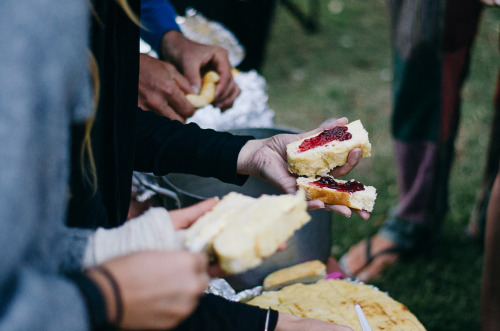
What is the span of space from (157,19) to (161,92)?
0.39m

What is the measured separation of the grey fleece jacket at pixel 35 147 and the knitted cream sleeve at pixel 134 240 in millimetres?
115

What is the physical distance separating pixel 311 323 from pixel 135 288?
0.56 m

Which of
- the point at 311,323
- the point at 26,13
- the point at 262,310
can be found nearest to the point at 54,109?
the point at 26,13

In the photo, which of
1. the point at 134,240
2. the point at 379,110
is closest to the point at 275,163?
the point at 134,240

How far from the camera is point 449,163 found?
2311 millimetres

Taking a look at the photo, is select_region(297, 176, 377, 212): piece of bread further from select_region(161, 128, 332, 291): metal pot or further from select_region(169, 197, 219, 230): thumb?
select_region(169, 197, 219, 230): thumb

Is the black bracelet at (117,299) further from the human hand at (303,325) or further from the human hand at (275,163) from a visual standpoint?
the human hand at (275,163)

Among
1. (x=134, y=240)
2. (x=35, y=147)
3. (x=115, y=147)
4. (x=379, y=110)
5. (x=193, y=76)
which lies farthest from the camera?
(x=379, y=110)

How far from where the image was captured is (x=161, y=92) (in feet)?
5.07

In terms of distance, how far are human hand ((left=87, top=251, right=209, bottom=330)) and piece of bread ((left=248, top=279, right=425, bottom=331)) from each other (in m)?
0.56

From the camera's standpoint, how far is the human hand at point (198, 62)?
5.56ft

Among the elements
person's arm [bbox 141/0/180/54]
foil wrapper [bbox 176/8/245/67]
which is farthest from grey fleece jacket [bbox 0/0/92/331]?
foil wrapper [bbox 176/8/245/67]

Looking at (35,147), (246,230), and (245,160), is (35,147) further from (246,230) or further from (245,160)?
(245,160)

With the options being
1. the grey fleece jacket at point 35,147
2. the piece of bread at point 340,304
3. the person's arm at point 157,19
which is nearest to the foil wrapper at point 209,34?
the person's arm at point 157,19
